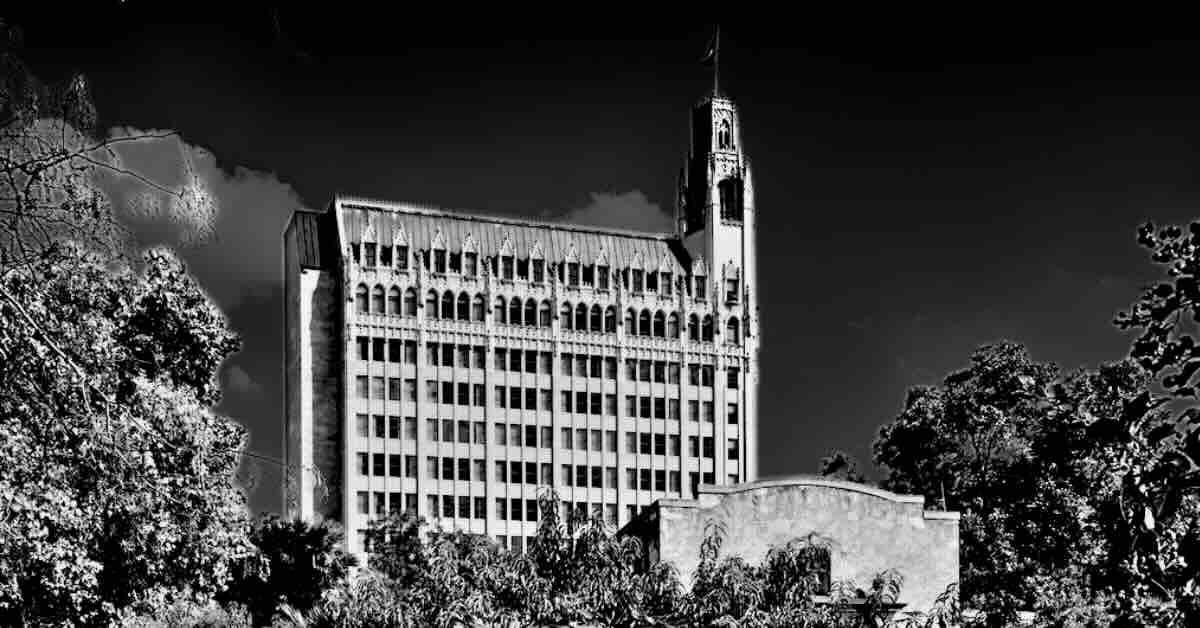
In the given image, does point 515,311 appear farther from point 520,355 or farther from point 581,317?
point 581,317

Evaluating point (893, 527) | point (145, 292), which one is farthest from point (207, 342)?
point (893, 527)

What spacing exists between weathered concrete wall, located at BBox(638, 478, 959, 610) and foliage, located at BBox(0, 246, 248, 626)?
11237 millimetres

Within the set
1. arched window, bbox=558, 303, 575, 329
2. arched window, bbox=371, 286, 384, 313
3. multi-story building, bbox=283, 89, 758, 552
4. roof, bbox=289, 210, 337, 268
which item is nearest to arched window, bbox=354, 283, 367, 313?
multi-story building, bbox=283, 89, 758, 552

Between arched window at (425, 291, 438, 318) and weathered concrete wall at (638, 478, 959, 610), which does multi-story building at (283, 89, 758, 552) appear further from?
weathered concrete wall at (638, 478, 959, 610)

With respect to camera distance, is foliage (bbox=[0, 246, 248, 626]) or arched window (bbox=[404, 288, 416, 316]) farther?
arched window (bbox=[404, 288, 416, 316])

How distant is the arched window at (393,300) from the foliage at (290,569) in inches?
2900

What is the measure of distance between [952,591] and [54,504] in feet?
55.8

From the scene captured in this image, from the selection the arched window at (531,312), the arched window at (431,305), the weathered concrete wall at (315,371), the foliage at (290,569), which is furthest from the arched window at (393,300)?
the foliage at (290,569)

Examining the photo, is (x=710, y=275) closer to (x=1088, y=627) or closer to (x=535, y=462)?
(x=535, y=462)

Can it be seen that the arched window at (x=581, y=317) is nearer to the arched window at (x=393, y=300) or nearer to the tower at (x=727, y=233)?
the tower at (x=727, y=233)

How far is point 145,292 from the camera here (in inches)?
1891

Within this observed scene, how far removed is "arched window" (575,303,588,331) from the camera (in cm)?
15375

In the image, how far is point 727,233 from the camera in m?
159

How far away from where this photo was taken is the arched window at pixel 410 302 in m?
148
